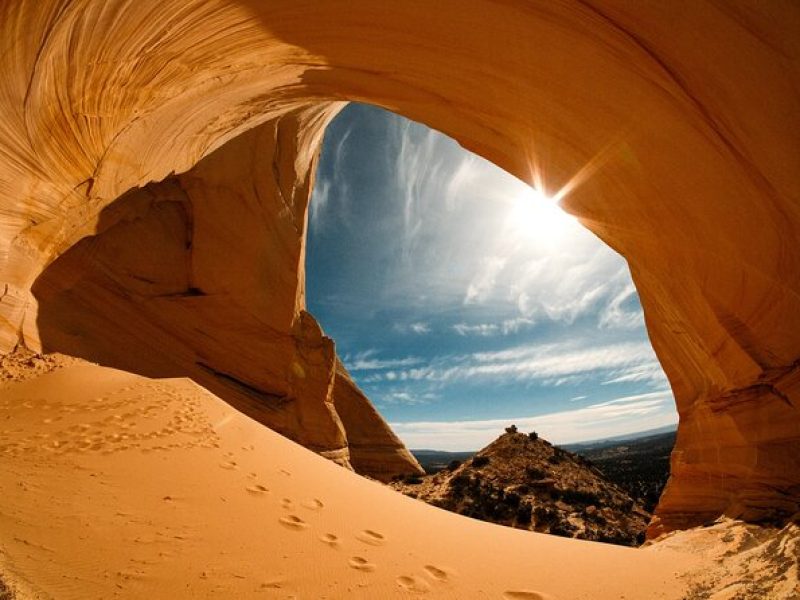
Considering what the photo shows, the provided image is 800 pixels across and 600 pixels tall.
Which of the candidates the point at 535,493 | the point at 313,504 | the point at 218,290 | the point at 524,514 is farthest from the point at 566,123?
the point at 535,493

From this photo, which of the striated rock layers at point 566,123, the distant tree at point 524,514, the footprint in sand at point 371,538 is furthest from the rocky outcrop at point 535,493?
the footprint in sand at point 371,538

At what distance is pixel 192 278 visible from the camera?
14680 millimetres

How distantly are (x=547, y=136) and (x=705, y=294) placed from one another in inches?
143

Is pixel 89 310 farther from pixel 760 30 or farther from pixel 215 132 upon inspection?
pixel 760 30

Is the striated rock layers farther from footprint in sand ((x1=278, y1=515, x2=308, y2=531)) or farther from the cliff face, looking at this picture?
footprint in sand ((x1=278, y1=515, x2=308, y2=531))

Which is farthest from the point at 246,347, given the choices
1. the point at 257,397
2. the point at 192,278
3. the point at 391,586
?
the point at 391,586

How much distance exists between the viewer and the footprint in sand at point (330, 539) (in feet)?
11.4

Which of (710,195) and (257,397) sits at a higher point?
(710,195)

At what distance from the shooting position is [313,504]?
168 inches

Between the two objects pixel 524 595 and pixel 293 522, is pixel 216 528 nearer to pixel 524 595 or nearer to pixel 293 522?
pixel 293 522

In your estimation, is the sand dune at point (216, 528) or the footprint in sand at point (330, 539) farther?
the footprint in sand at point (330, 539)

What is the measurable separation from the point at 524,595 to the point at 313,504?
229cm

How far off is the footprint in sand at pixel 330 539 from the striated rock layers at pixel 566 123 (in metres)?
6.03

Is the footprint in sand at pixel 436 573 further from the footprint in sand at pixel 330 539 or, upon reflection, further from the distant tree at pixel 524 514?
the distant tree at pixel 524 514
